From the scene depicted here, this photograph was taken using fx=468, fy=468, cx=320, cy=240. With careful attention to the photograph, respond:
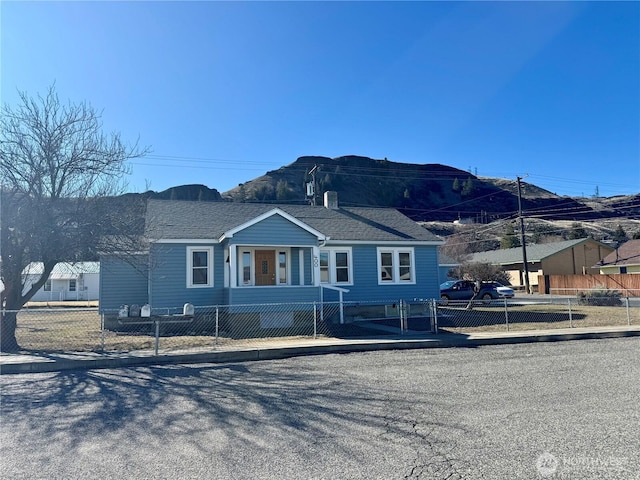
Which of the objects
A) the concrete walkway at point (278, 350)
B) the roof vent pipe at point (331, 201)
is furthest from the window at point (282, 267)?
the roof vent pipe at point (331, 201)

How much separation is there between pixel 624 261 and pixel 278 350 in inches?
1816

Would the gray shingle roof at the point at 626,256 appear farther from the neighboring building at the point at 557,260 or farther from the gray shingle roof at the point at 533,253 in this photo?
the gray shingle roof at the point at 533,253

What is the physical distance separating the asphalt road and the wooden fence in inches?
1224

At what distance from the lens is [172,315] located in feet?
51.9

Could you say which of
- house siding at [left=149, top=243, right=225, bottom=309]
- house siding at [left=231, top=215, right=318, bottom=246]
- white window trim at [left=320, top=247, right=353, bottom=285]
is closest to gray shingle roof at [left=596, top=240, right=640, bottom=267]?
white window trim at [left=320, top=247, right=353, bottom=285]

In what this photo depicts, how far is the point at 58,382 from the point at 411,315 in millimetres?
14148

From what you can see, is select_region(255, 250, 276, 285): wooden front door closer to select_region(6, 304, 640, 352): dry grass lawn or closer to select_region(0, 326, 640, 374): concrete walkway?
select_region(6, 304, 640, 352): dry grass lawn

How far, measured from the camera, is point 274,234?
16.6m

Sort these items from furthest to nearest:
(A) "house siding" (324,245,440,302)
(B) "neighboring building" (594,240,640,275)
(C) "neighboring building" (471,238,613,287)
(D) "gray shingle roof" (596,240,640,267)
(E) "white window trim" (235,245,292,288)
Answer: (C) "neighboring building" (471,238,613,287), (D) "gray shingle roof" (596,240,640,267), (B) "neighboring building" (594,240,640,275), (A) "house siding" (324,245,440,302), (E) "white window trim" (235,245,292,288)

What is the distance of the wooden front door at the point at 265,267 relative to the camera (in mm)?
17688

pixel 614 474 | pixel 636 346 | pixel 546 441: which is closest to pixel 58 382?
pixel 546 441

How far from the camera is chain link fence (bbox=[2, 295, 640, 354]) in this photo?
12.5m

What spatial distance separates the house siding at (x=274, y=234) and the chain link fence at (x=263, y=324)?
7.34 feet

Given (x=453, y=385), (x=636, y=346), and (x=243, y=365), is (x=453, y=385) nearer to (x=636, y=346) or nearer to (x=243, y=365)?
(x=243, y=365)
